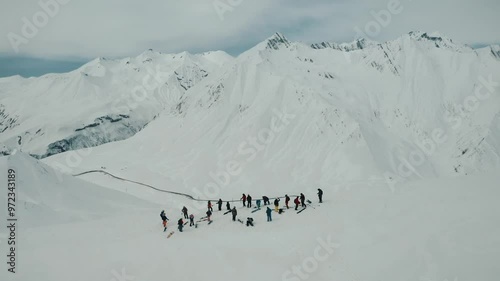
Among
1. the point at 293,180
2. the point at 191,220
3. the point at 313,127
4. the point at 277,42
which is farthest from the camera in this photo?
the point at 277,42

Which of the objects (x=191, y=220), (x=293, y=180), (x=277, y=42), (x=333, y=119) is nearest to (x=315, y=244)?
(x=191, y=220)

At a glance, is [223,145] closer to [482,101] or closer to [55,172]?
[55,172]

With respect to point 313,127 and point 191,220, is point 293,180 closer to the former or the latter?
point 313,127

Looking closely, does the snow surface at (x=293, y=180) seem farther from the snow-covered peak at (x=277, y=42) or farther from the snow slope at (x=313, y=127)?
the snow-covered peak at (x=277, y=42)

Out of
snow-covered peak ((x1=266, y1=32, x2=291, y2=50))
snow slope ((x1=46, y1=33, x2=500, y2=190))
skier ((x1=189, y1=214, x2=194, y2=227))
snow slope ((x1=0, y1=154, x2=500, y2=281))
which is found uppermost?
snow-covered peak ((x1=266, y1=32, x2=291, y2=50))

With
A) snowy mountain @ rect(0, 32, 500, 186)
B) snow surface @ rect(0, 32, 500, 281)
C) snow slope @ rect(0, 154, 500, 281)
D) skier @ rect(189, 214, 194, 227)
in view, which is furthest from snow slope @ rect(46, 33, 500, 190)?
skier @ rect(189, 214, 194, 227)

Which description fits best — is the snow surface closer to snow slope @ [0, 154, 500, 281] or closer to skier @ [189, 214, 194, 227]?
snow slope @ [0, 154, 500, 281]

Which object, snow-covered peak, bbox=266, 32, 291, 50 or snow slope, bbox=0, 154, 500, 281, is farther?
snow-covered peak, bbox=266, 32, 291, 50

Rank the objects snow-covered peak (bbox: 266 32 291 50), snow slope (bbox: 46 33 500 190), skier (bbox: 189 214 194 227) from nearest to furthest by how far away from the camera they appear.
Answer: skier (bbox: 189 214 194 227)
snow slope (bbox: 46 33 500 190)
snow-covered peak (bbox: 266 32 291 50)

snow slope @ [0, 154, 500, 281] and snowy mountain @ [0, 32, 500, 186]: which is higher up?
snowy mountain @ [0, 32, 500, 186]

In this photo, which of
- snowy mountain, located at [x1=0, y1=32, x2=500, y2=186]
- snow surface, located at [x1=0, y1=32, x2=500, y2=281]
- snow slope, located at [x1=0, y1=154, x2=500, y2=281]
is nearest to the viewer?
snow slope, located at [x1=0, y1=154, x2=500, y2=281]
